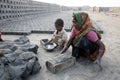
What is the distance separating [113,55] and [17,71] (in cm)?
226

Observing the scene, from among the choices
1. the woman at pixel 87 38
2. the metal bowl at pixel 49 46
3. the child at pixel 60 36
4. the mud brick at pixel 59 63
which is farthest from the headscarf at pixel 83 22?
the metal bowl at pixel 49 46

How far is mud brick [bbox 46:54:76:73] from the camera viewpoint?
2373 mm

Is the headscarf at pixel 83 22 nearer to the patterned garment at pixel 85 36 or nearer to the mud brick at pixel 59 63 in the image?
the patterned garment at pixel 85 36

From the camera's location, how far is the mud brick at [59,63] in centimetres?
237

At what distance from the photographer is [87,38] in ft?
8.71

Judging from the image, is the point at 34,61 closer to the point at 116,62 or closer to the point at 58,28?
the point at 58,28

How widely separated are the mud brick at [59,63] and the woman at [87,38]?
341 mm

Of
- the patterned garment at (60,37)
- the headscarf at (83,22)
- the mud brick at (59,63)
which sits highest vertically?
the headscarf at (83,22)

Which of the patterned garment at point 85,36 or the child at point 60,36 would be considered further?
the child at point 60,36

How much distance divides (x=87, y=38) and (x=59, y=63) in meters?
0.72

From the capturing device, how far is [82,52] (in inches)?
119

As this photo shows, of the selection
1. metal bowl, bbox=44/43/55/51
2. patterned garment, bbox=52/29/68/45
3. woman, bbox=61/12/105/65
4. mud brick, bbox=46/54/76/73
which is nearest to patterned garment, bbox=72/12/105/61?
woman, bbox=61/12/105/65

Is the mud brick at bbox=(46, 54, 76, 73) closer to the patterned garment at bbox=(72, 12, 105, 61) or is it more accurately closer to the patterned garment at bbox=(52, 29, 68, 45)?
the patterned garment at bbox=(72, 12, 105, 61)

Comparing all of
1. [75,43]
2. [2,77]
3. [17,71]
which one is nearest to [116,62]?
[75,43]
